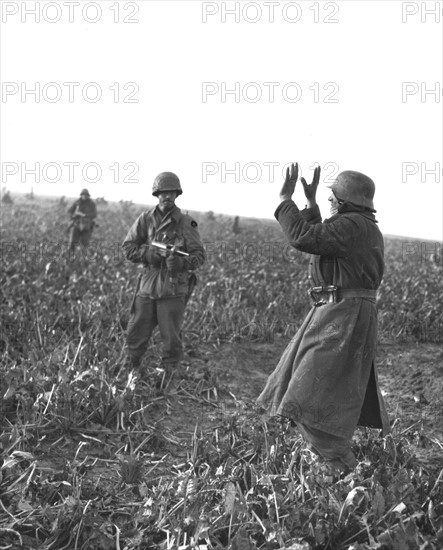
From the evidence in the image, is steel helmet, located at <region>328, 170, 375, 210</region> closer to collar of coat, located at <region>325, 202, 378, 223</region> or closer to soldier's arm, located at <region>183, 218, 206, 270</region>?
collar of coat, located at <region>325, 202, 378, 223</region>

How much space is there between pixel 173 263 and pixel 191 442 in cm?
167

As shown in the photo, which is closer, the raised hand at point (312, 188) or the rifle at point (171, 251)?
the raised hand at point (312, 188)

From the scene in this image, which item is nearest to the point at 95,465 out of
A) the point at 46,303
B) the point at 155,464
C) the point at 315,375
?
the point at 155,464

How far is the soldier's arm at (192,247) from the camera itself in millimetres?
5719

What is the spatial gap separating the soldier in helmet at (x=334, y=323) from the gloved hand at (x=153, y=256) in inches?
93.5

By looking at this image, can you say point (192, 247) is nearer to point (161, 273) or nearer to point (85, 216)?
point (161, 273)

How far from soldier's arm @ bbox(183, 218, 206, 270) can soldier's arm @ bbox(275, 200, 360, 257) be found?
2385mm

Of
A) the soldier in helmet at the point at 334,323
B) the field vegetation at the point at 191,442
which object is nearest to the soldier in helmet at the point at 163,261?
the field vegetation at the point at 191,442

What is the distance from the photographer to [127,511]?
363 cm

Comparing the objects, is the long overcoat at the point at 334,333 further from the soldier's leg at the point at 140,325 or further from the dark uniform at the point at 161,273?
the soldier's leg at the point at 140,325

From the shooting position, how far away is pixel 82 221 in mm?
14562

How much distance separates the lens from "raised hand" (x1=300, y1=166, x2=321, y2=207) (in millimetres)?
3539

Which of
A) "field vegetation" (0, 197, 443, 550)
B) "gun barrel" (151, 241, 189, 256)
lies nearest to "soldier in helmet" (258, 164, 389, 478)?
"field vegetation" (0, 197, 443, 550)

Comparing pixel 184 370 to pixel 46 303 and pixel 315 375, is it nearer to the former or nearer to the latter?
pixel 46 303
